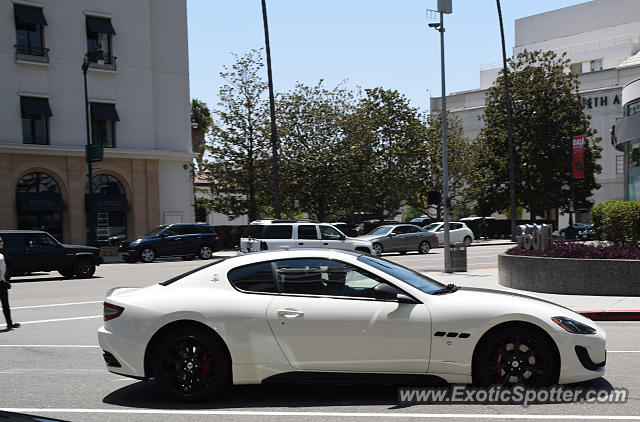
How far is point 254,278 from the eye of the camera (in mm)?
6348

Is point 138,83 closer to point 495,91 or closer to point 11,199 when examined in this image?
point 11,199

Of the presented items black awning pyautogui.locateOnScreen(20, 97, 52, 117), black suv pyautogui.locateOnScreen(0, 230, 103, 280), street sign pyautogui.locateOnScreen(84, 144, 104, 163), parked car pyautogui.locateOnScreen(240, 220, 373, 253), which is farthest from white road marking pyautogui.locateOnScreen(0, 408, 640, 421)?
black awning pyautogui.locateOnScreen(20, 97, 52, 117)

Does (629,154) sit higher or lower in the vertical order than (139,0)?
lower

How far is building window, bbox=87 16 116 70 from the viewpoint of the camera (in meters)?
36.1

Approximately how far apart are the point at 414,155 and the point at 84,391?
4276 cm

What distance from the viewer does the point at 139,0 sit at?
38.3m

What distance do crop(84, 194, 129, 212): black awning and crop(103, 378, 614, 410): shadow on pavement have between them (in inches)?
1189

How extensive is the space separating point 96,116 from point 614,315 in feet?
102

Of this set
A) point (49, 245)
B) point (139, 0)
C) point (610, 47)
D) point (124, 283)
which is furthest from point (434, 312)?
point (610, 47)

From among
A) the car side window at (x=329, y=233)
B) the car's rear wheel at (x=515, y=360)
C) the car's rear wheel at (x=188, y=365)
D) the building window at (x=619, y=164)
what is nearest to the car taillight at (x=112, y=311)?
the car's rear wheel at (x=188, y=365)

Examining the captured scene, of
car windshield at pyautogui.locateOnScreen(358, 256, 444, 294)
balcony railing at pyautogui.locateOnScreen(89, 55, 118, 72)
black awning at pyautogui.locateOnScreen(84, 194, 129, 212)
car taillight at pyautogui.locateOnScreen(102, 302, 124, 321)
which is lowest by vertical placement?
car taillight at pyautogui.locateOnScreen(102, 302, 124, 321)

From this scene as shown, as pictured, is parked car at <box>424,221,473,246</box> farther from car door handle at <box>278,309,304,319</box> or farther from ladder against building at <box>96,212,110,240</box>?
car door handle at <box>278,309,304,319</box>

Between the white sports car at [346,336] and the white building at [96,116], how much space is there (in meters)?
29.4

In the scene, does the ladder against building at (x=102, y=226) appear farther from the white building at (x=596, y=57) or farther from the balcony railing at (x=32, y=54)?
the white building at (x=596, y=57)
